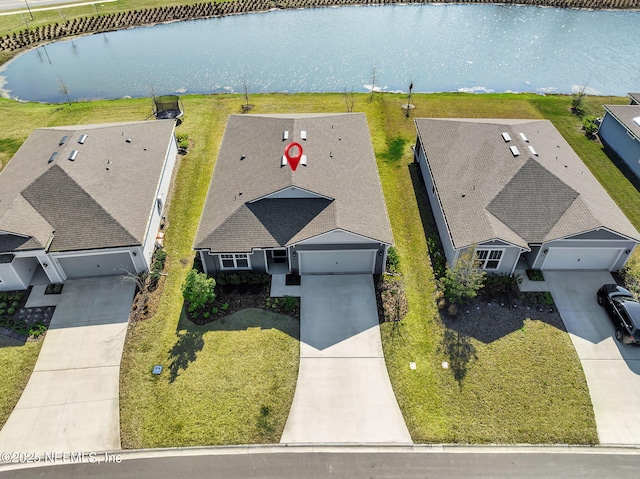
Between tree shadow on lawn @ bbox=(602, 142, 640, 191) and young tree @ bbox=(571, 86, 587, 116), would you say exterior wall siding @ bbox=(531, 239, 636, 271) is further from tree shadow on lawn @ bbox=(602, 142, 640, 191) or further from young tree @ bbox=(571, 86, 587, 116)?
young tree @ bbox=(571, 86, 587, 116)

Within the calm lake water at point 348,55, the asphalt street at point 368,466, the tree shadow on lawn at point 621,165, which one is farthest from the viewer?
the calm lake water at point 348,55

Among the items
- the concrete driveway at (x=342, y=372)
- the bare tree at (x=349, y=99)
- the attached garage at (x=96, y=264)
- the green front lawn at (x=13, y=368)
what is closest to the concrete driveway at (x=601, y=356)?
the concrete driveway at (x=342, y=372)

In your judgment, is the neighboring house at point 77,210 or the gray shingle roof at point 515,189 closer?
the neighboring house at point 77,210

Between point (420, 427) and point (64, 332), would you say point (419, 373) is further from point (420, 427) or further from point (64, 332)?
point (64, 332)

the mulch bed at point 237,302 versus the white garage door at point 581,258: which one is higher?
the white garage door at point 581,258

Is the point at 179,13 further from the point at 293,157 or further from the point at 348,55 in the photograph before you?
the point at 293,157

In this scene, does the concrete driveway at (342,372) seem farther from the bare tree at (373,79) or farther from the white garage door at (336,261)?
the bare tree at (373,79)

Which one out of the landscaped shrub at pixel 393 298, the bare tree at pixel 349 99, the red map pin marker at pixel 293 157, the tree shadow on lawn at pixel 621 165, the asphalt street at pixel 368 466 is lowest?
the asphalt street at pixel 368 466

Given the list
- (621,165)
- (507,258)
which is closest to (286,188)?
(507,258)
